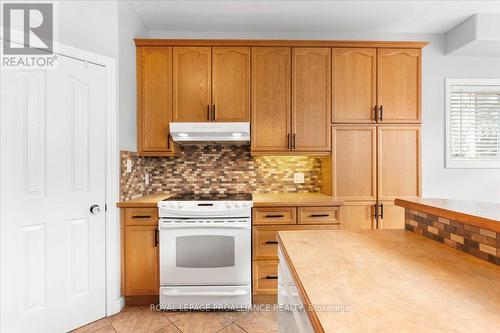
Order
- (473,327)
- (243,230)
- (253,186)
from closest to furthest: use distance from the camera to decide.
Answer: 1. (473,327)
2. (243,230)
3. (253,186)

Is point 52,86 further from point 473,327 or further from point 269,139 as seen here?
point 473,327

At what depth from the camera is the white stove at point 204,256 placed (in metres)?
2.21

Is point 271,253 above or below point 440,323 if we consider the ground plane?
below

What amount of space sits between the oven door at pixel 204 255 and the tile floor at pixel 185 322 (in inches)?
10.0

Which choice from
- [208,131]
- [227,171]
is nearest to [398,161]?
[227,171]

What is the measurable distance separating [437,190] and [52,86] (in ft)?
12.7

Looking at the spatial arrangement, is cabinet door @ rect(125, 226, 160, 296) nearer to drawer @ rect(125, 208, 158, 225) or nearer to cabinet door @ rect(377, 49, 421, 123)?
drawer @ rect(125, 208, 158, 225)

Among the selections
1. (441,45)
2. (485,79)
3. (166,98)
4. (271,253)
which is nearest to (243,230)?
(271,253)

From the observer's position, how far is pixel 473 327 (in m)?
0.55

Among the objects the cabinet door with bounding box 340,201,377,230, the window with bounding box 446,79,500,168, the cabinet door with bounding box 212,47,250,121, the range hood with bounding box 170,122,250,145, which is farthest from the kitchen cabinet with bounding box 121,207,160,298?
the window with bounding box 446,79,500,168

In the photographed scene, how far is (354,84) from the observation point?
8.48ft

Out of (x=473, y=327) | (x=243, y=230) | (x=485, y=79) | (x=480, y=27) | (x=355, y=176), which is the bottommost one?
(x=243, y=230)

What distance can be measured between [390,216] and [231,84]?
2.06 m

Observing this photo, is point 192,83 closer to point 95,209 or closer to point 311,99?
point 311,99
